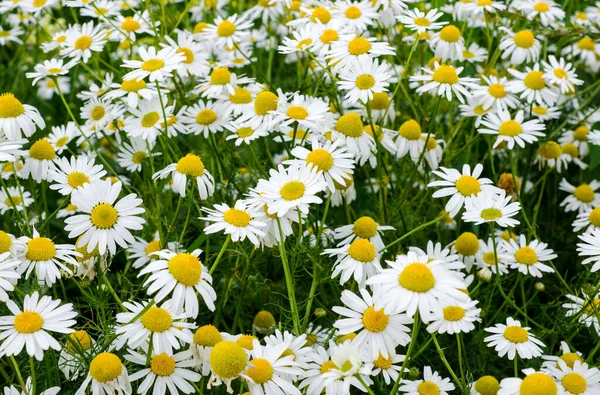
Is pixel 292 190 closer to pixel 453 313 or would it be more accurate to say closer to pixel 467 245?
pixel 453 313

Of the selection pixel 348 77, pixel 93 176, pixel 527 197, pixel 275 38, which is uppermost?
pixel 348 77

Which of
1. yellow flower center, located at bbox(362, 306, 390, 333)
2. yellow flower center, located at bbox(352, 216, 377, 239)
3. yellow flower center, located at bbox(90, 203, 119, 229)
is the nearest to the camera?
yellow flower center, located at bbox(362, 306, 390, 333)

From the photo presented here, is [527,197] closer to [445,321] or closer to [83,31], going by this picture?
[445,321]

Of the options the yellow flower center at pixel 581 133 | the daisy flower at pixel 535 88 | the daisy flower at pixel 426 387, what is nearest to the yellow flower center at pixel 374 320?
the daisy flower at pixel 426 387

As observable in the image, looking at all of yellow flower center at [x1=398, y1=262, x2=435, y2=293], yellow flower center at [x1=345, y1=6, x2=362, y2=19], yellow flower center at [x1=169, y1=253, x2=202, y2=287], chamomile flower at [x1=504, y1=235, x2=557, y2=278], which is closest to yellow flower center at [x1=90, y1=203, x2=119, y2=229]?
yellow flower center at [x1=169, y1=253, x2=202, y2=287]

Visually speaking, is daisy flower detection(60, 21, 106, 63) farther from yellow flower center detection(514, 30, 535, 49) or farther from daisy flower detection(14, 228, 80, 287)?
yellow flower center detection(514, 30, 535, 49)

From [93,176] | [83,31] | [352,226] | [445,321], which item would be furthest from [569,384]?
[83,31]
